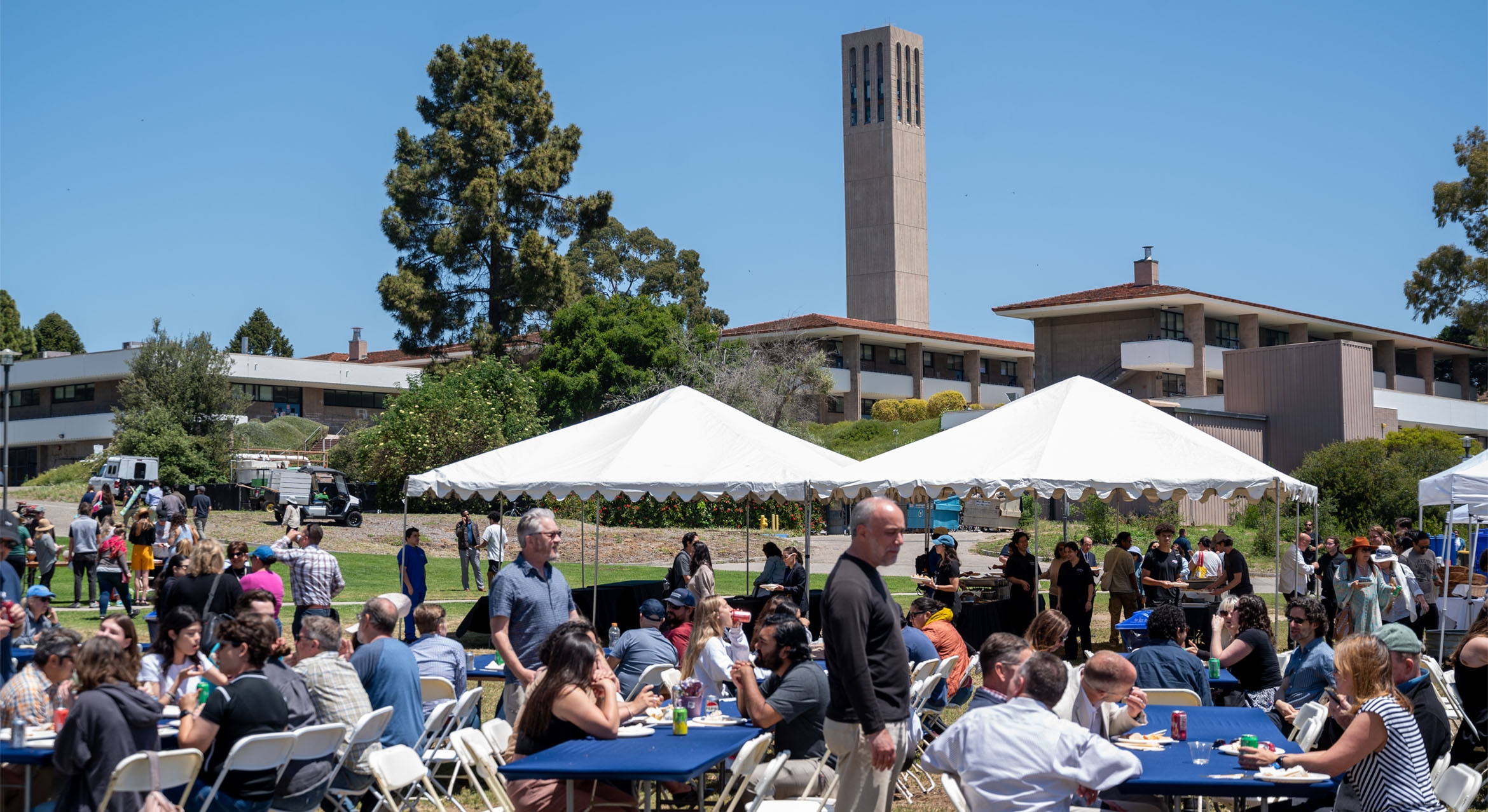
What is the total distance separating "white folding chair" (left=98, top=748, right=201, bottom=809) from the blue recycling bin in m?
9.00

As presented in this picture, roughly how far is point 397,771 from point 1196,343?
4796cm

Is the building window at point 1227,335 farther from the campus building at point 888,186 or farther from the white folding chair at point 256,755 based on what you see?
the white folding chair at point 256,755

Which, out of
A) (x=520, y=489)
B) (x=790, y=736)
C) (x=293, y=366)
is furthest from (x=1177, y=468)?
(x=293, y=366)

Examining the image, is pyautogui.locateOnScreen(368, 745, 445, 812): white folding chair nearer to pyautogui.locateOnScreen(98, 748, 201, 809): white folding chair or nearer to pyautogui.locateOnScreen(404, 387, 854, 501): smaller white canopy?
pyautogui.locateOnScreen(98, 748, 201, 809): white folding chair

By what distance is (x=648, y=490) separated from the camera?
15.1 m

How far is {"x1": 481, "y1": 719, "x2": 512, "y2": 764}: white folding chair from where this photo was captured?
672 centimetres

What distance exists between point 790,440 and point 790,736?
32.5ft

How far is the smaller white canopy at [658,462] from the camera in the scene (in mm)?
15133

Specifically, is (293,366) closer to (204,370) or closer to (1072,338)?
(204,370)

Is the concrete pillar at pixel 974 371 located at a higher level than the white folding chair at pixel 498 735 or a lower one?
higher

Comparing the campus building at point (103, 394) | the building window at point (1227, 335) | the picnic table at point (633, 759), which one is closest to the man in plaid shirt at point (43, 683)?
the picnic table at point (633, 759)

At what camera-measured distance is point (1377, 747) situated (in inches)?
221

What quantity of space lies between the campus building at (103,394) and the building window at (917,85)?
31.6 m

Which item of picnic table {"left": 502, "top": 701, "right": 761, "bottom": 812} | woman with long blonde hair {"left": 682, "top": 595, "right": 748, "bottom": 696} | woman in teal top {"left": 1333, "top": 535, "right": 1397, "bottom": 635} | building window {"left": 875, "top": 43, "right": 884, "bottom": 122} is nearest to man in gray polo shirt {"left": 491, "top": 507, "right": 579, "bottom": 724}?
woman with long blonde hair {"left": 682, "top": 595, "right": 748, "bottom": 696}
